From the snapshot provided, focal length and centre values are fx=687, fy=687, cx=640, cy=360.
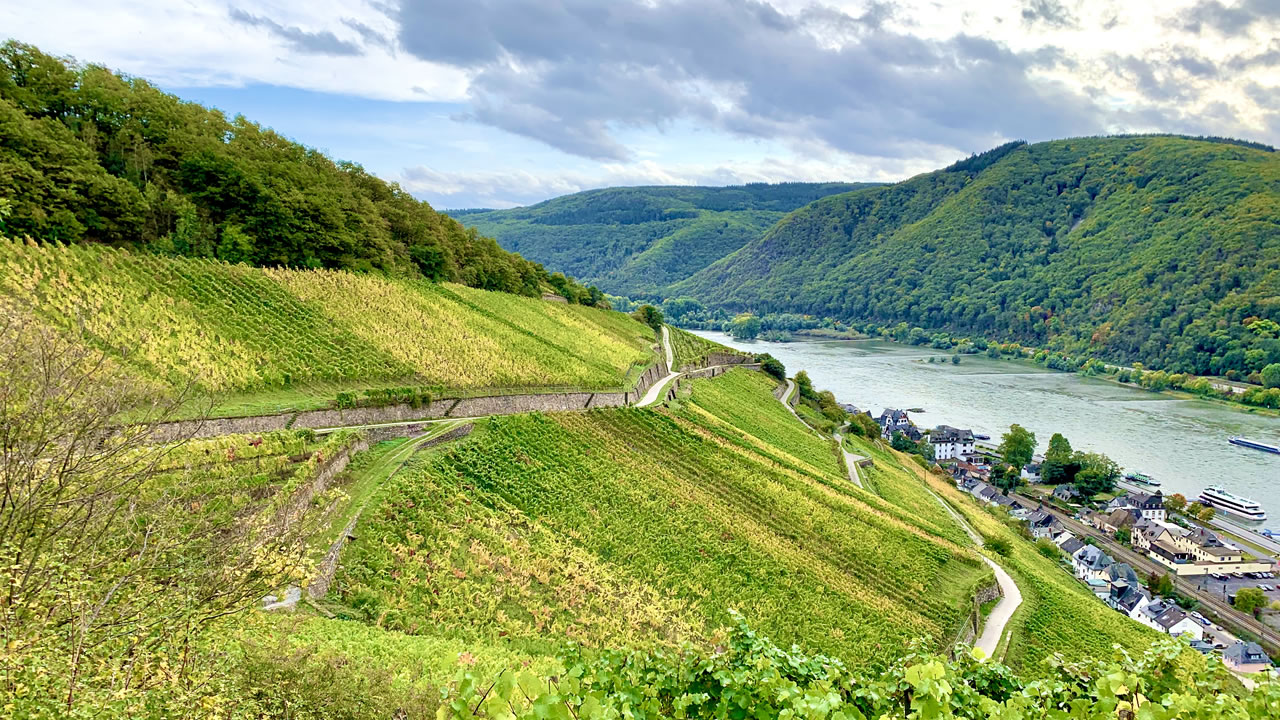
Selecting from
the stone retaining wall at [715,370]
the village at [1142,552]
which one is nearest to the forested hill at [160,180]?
the stone retaining wall at [715,370]

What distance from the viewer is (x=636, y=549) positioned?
21391 millimetres

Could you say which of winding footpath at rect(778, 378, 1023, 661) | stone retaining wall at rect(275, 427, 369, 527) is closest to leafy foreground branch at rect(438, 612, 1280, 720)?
winding footpath at rect(778, 378, 1023, 661)

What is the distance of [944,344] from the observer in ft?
452

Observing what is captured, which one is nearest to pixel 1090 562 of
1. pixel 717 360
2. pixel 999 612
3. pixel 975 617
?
pixel 999 612

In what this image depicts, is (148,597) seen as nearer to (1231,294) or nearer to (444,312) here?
(444,312)

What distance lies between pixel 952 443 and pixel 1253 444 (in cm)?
2772

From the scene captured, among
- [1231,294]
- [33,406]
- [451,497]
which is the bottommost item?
[451,497]

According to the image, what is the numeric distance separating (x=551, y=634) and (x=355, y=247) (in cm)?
2957

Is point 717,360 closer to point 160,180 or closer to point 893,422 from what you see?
point 893,422

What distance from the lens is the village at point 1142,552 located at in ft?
122

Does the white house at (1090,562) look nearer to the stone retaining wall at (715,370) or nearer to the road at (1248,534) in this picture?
the road at (1248,534)

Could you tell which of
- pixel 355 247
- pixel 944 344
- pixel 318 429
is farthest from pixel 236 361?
pixel 944 344

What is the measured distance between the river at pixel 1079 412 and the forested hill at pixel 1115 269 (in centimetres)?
2019

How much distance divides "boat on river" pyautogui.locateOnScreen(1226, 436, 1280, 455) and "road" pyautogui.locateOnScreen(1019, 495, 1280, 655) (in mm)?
25615
